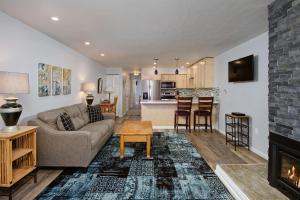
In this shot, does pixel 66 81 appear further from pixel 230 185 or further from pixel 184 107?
pixel 230 185

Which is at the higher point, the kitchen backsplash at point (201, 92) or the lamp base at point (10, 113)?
the kitchen backsplash at point (201, 92)

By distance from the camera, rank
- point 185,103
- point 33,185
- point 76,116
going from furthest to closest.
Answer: point 185,103, point 76,116, point 33,185

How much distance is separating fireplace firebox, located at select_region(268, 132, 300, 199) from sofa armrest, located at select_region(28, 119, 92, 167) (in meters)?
2.63

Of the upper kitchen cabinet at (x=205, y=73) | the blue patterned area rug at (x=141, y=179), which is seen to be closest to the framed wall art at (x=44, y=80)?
the blue patterned area rug at (x=141, y=179)

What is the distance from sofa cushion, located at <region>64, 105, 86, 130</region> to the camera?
161 inches

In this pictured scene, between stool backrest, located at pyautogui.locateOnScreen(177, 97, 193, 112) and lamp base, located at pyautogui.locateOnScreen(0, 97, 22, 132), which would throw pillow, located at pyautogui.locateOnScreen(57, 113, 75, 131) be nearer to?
lamp base, located at pyautogui.locateOnScreen(0, 97, 22, 132)

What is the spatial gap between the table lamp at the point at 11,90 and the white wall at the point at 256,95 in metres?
3.97

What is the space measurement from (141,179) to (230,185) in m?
1.21

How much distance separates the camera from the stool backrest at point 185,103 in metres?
5.60

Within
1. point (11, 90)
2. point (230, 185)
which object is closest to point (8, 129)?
point (11, 90)

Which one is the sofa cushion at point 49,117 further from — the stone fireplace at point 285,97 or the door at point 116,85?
the door at point 116,85

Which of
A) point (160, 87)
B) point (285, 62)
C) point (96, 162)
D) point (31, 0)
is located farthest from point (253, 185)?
point (160, 87)

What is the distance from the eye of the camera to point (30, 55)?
3291mm

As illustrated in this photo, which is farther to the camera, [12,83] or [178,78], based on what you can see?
[178,78]
